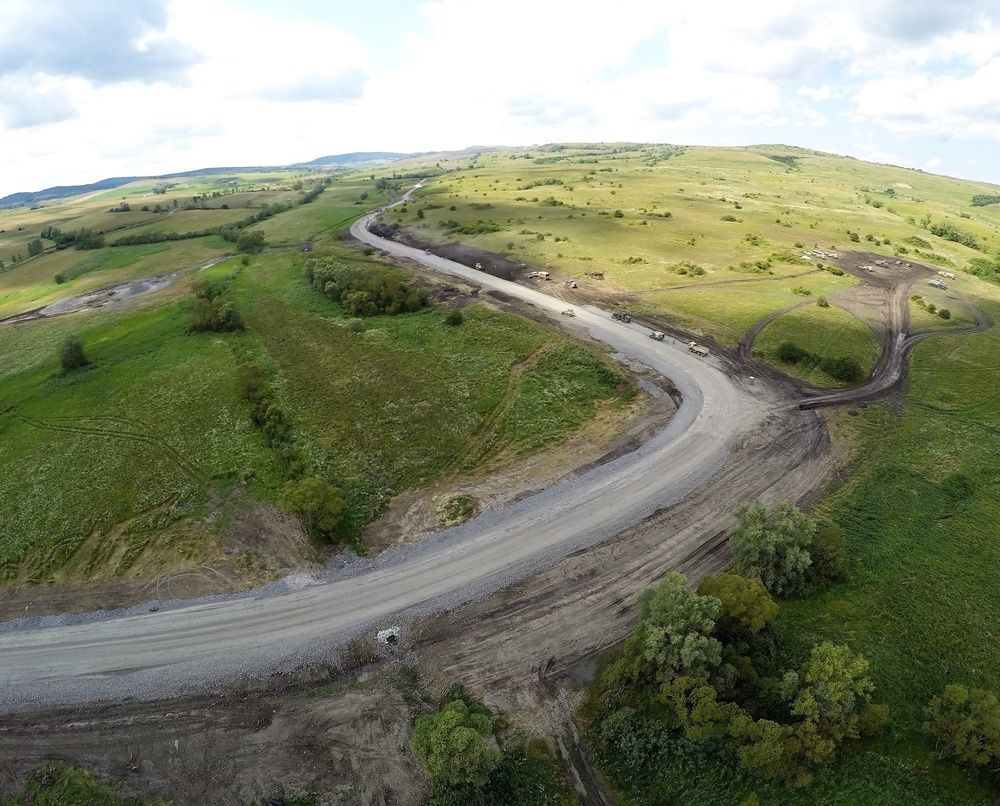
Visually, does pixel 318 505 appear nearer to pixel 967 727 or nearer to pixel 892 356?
pixel 967 727

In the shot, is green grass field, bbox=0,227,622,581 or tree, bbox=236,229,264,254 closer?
green grass field, bbox=0,227,622,581

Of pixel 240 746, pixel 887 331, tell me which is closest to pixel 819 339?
pixel 887 331

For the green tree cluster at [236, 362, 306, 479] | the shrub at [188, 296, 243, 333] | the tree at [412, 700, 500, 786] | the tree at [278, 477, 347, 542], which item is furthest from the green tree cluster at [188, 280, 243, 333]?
the tree at [412, 700, 500, 786]

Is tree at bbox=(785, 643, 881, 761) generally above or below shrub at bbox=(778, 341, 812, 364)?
below

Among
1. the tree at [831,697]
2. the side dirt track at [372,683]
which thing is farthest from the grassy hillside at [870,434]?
the side dirt track at [372,683]

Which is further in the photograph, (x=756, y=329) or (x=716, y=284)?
(x=716, y=284)

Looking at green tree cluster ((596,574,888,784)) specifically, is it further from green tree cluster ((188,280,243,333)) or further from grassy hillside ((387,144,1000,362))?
green tree cluster ((188,280,243,333))
